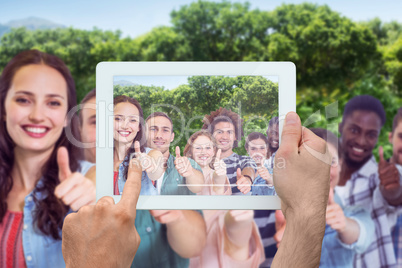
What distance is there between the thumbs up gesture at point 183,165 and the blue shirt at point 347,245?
1.28 metres

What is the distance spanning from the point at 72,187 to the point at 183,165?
108cm

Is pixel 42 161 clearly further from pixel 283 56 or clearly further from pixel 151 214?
pixel 283 56

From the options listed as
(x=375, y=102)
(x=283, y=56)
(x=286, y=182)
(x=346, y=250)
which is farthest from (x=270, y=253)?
(x=283, y=56)

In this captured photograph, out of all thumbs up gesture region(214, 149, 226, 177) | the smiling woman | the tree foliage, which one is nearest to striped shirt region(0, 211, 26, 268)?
the smiling woman

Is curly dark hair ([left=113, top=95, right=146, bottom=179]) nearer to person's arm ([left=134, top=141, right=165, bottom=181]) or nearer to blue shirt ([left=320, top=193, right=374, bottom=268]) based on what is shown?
person's arm ([left=134, top=141, right=165, bottom=181])

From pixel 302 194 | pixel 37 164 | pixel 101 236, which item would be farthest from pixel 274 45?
pixel 101 236

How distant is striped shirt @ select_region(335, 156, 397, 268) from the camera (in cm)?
198

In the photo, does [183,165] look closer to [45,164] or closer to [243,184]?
[243,184]

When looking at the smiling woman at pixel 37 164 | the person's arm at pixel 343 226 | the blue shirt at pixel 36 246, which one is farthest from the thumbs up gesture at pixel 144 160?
the person's arm at pixel 343 226

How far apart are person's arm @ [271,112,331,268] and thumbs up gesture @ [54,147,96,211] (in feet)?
4.33

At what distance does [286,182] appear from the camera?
79 centimetres

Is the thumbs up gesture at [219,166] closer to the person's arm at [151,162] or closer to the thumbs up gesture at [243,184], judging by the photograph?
the thumbs up gesture at [243,184]

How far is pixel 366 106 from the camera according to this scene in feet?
6.73

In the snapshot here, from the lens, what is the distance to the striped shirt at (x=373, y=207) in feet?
6.51
